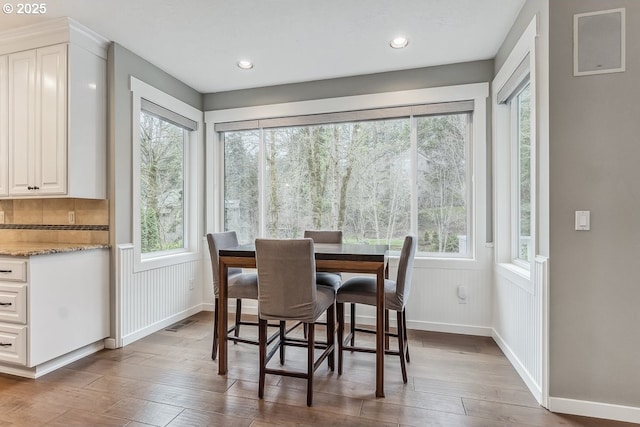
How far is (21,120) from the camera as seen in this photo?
9.27ft

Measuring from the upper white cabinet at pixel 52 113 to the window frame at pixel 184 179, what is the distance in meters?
0.31

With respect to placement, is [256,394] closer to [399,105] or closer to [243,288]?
[243,288]

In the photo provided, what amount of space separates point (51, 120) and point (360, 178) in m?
2.84

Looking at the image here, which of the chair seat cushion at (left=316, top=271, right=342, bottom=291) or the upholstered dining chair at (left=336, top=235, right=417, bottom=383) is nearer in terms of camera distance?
the upholstered dining chair at (left=336, top=235, right=417, bottom=383)

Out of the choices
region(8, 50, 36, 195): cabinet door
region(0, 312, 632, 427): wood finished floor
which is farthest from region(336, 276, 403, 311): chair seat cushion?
region(8, 50, 36, 195): cabinet door

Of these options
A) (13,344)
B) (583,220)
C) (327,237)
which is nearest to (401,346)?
(327,237)

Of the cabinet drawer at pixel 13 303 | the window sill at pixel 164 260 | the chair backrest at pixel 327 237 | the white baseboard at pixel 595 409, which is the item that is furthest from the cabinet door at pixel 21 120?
the white baseboard at pixel 595 409

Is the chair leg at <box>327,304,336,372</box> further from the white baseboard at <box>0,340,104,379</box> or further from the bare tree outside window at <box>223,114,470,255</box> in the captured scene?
the white baseboard at <box>0,340,104,379</box>

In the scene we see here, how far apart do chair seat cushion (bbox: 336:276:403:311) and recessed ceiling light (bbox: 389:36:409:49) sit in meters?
2.05

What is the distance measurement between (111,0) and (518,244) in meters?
3.70

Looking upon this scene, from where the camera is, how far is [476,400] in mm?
2170

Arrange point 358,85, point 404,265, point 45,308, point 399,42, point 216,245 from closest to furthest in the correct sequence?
point 404,265 → point 45,308 → point 216,245 → point 399,42 → point 358,85

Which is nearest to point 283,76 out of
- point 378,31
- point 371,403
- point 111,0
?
point 378,31

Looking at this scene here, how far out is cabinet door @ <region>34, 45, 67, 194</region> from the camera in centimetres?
270
